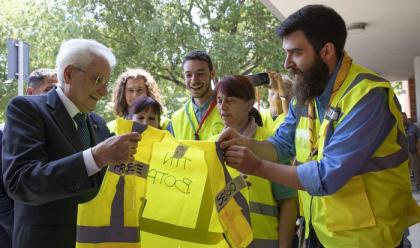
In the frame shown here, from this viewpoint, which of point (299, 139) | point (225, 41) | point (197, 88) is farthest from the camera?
point (225, 41)

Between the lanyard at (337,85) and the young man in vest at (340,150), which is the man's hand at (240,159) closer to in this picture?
the young man in vest at (340,150)

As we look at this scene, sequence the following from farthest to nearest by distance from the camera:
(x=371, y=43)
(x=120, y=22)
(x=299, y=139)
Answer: (x=120, y=22), (x=371, y=43), (x=299, y=139)

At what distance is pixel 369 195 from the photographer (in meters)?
1.93

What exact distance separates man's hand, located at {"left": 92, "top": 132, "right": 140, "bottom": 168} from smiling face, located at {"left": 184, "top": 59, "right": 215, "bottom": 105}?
1.72 meters

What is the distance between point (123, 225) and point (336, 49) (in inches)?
51.3

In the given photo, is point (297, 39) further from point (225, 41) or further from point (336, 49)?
point (225, 41)

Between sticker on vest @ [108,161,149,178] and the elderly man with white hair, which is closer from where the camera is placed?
the elderly man with white hair

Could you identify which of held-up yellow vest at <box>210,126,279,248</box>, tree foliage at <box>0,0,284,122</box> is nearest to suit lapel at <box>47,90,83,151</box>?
held-up yellow vest at <box>210,126,279,248</box>

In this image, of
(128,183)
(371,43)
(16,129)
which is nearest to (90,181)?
(128,183)

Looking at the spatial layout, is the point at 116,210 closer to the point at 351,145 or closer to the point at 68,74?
the point at 68,74

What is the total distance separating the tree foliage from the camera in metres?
10.4

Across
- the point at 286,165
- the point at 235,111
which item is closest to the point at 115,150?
the point at 286,165

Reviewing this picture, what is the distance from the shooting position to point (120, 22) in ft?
36.2

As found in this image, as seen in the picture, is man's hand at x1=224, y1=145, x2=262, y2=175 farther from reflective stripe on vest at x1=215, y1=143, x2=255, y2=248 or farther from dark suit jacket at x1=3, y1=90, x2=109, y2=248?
dark suit jacket at x1=3, y1=90, x2=109, y2=248
